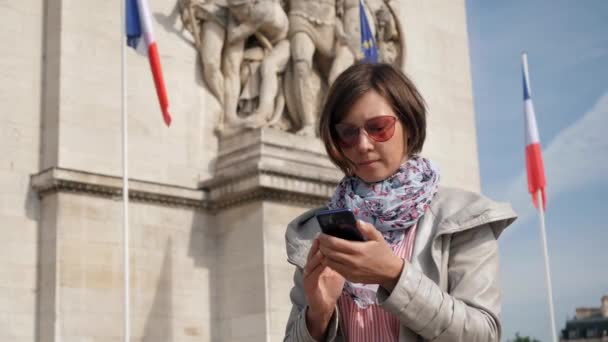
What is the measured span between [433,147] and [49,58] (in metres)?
5.19

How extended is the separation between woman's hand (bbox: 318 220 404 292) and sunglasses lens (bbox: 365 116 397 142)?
383 mm

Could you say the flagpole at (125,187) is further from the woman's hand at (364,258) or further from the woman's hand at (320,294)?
the woman's hand at (364,258)

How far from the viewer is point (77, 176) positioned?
908 cm

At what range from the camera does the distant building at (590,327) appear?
58.6m

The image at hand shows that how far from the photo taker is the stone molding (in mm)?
9625

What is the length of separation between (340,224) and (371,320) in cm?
41

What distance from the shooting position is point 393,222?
246cm

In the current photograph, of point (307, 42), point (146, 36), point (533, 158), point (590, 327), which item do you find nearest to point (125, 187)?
point (146, 36)

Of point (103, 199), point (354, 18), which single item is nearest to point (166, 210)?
point (103, 199)

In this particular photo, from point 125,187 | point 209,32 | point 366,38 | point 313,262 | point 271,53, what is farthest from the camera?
point 366,38

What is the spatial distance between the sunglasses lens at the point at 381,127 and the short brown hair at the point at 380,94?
0.05 meters

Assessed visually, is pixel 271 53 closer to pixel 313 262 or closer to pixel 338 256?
pixel 313 262

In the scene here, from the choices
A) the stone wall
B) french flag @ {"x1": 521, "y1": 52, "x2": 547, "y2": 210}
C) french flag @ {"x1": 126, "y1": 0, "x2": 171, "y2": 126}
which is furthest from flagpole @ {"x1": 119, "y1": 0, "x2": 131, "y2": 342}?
french flag @ {"x1": 521, "y1": 52, "x2": 547, "y2": 210}

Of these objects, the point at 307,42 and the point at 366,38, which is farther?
the point at 366,38
